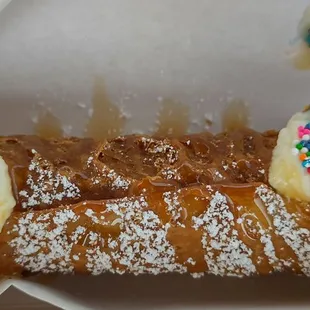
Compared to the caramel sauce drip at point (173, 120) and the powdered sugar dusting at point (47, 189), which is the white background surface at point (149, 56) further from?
the powdered sugar dusting at point (47, 189)

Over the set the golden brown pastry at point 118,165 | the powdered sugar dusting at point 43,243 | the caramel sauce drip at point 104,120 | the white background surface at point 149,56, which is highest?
the white background surface at point 149,56

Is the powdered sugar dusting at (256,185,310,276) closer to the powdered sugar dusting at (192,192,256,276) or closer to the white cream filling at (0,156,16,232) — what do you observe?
the powdered sugar dusting at (192,192,256,276)

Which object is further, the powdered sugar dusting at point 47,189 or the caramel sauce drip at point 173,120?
the caramel sauce drip at point 173,120

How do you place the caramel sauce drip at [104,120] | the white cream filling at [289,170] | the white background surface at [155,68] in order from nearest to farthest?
the white cream filling at [289,170] < the white background surface at [155,68] < the caramel sauce drip at [104,120]

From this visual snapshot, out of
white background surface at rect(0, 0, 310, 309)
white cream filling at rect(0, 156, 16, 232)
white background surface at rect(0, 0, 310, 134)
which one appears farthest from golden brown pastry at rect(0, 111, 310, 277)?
white background surface at rect(0, 0, 310, 134)

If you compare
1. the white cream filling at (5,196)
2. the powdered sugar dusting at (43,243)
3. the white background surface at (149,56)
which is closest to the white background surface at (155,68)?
the white background surface at (149,56)

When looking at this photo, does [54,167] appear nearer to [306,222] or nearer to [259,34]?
[306,222]
